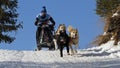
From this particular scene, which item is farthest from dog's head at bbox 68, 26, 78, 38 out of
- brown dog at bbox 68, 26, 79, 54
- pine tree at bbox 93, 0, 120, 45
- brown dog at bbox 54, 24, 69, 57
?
pine tree at bbox 93, 0, 120, 45

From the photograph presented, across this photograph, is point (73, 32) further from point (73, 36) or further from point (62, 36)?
point (62, 36)

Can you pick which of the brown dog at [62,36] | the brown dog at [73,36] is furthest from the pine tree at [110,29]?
the brown dog at [62,36]

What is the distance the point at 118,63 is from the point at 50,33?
1147 cm

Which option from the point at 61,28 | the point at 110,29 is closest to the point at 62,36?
the point at 61,28

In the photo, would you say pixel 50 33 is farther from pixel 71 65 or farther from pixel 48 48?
pixel 71 65

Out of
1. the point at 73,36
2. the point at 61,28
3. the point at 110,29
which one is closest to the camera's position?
the point at 61,28

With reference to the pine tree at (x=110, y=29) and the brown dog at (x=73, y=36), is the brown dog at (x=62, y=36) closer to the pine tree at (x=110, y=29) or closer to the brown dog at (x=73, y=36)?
the brown dog at (x=73, y=36)

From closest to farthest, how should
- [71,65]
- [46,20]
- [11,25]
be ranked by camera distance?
1. [71,65]
2. [46,20]
3. [11,25]

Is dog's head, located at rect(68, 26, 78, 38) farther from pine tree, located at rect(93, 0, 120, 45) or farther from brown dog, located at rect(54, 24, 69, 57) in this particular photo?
pine tree, located at rect(93, 0, 120, 45)

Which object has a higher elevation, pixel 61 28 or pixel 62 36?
pixel 61 28

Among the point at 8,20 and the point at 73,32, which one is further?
the point at 8,20

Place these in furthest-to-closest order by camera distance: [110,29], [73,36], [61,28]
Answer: [110,29]
[73,36]
[61,28]

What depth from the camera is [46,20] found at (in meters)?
27.0

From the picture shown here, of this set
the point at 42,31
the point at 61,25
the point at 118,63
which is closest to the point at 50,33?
the point at 42,31
